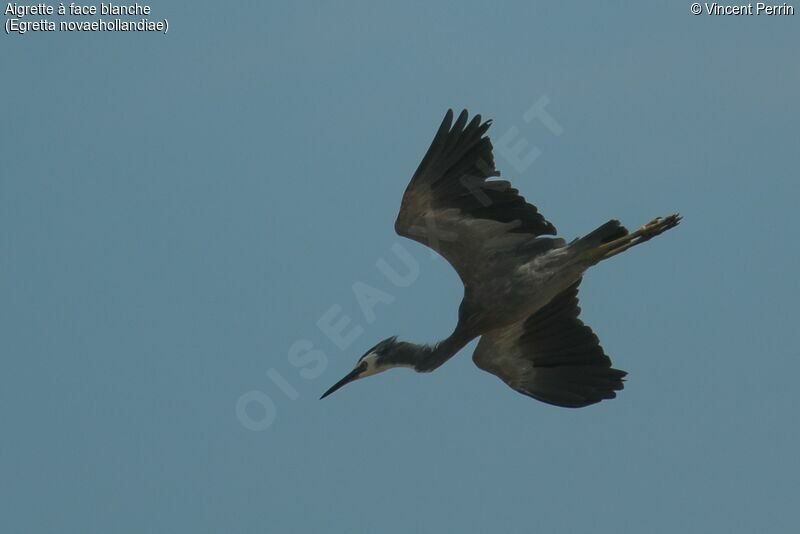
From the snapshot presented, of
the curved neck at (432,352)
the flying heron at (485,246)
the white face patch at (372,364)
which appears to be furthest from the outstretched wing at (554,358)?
the white face patch at (372,364)

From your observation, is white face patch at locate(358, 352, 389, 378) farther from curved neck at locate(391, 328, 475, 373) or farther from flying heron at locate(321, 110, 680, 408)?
curved neck at locate(391, 328, 475, 373)

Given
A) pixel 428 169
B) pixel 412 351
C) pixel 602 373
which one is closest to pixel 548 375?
pixel 602 373

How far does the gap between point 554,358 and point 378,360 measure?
2144 mm

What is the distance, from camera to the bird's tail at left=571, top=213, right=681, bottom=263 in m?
15.7

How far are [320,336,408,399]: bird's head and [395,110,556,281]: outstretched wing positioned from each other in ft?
4.01

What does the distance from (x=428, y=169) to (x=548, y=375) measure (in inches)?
124

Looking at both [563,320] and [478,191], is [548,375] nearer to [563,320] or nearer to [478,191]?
[563,320]

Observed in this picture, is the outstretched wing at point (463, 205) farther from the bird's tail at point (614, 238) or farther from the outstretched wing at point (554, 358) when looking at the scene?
the outstretched wing at point (554, 358)

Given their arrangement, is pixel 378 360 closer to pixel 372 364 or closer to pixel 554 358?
pixel 372 364

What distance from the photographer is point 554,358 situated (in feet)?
56.9

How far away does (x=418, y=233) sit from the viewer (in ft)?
53.2

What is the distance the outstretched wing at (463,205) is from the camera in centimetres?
1580

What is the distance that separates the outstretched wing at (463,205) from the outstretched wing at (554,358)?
53.8 inches

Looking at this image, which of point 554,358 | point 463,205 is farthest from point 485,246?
point 554,358
